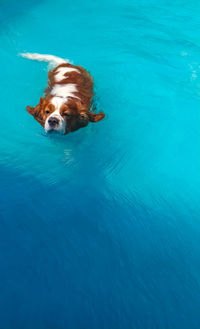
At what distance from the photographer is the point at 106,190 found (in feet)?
12.6

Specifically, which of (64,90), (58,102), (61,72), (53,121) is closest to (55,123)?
(53,121)

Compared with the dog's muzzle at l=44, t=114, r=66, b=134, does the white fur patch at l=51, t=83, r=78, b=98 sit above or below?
above

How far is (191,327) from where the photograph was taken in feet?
9.53

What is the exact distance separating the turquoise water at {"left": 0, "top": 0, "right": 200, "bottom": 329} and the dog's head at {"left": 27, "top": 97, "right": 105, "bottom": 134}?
1.18ft

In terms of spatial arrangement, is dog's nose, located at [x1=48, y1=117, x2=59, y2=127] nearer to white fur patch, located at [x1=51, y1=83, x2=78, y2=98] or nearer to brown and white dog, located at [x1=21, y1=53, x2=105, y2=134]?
brown and white dog, located at [x1=21, y1=53, x2=105, y2=134]

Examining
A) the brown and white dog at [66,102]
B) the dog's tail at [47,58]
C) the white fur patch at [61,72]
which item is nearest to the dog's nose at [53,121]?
the brown and white dog at [66,102]

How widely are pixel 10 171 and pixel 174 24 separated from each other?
Answer: 5158 mm

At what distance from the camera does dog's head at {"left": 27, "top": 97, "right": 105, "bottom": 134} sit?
372 cm

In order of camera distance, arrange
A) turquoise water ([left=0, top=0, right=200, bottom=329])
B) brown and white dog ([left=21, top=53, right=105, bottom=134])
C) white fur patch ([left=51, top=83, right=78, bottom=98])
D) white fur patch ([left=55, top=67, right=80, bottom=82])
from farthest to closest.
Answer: white fur patch ([left=55, top=67, right=80, bottom=82]), white fur patch ([left=51, top=83, right=78, bottom=98]), brown and white dog ([left=21, top=53, right=105, bottom=134]), turquoise water ([left=0, top=0, right=200, bottom=329])

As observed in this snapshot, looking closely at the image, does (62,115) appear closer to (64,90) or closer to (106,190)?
(64,90)

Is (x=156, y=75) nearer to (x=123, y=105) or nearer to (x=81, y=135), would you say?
(x=123, y=105)

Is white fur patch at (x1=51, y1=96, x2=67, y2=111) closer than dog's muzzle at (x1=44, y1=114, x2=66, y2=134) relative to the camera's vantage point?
No

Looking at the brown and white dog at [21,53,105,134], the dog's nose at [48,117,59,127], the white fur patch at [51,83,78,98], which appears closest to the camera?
the dog's nose at [48,117,59,127]

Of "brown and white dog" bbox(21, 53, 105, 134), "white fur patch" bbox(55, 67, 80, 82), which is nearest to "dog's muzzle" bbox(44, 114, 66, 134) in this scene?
"brown and white dog" bbox(21, 53, 105, 134)
